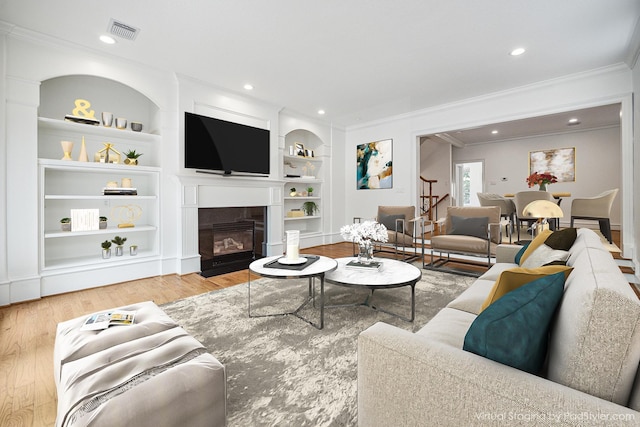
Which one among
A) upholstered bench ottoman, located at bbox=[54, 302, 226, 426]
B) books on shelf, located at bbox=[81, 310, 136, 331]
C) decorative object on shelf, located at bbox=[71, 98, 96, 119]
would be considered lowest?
upholstered bench ottoman, located at bbox=[54, 302, 226, 426]

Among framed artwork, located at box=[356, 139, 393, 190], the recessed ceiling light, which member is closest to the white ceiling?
the recessed ceiling light

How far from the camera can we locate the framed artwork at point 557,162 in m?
7.43

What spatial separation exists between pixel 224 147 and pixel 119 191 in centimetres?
149

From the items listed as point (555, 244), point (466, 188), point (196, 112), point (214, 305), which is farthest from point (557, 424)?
point (466, 188)

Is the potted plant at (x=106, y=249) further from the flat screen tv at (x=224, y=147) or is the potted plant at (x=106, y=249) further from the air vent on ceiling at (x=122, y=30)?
the air vent on ceiling at (x=122, y=30)

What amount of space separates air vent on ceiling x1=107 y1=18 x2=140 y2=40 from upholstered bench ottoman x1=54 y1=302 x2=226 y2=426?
288cm

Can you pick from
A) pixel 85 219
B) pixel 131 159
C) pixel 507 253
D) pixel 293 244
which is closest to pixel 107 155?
pixel 131 159

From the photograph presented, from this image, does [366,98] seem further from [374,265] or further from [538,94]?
[374,265]

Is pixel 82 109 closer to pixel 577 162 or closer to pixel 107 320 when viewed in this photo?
pixel 107 320

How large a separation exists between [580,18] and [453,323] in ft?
10.7

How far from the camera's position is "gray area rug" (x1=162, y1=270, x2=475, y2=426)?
1412 mm

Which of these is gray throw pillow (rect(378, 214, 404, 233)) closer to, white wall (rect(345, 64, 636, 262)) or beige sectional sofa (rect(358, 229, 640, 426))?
white wall (rect(345, 64, 636, 262))

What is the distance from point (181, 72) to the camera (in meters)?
3.88

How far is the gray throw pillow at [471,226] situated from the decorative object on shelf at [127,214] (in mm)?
4491
